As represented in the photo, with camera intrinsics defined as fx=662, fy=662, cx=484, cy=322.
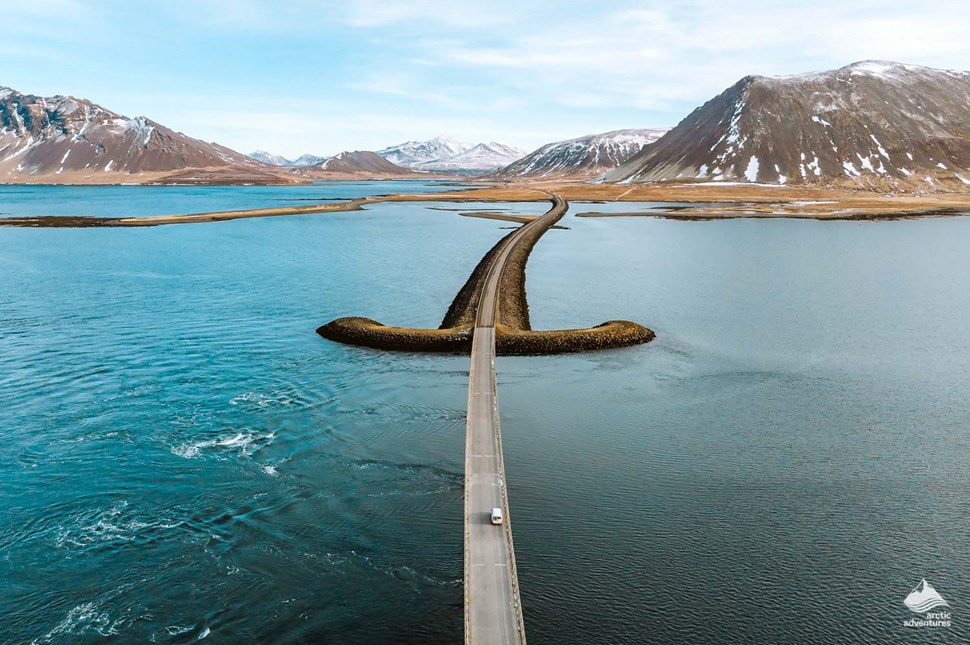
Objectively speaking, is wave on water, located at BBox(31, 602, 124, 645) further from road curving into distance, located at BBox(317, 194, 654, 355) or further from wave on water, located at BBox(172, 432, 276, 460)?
road curving into distance, located at BBox(317, 194, 654, 355)

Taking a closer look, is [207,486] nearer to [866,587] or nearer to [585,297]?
[866,587]

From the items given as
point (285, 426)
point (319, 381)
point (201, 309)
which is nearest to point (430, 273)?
point (201, 309)

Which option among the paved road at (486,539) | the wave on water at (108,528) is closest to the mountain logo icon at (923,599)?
the paved road at (486,539)

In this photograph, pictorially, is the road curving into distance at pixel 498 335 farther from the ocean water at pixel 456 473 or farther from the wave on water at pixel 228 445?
the wave on water at pixel 228 445

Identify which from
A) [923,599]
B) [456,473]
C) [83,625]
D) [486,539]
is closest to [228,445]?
[456,473]

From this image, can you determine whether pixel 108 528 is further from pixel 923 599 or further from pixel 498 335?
pixel 498 335

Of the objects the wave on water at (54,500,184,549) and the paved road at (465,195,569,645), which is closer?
the paved road at (465,195,569,645)

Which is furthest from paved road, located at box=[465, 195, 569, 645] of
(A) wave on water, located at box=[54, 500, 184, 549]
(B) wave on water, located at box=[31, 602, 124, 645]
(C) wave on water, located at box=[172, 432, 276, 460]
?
(A) wave on water, located at box=[54, 500, 184, 549]
